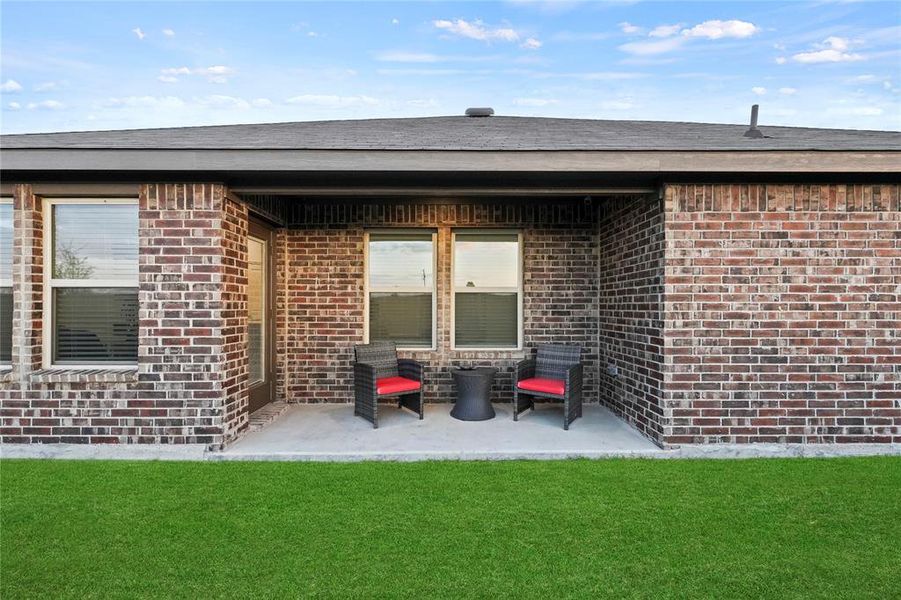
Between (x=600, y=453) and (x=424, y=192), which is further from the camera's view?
(x=424, y=192)

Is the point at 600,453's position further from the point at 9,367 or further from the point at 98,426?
the point at 9,367

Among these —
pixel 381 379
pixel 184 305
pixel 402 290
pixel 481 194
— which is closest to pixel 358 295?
pixel 402 290

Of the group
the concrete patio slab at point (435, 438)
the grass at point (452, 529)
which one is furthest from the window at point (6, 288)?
the concrete patio slab at point (435, 438)

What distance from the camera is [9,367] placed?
4.39 m

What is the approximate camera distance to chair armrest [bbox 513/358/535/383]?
527 centimetres

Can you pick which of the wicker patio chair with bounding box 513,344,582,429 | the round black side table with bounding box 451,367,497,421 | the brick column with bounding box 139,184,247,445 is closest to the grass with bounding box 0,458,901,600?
the brick column with bounding box 139,184,247,445

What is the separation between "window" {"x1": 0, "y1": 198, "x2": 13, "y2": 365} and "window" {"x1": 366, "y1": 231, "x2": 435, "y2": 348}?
3626mm

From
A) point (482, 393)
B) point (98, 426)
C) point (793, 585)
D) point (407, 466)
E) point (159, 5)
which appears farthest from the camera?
point (159, 5)

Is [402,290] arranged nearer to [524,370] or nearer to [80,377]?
[524,370]

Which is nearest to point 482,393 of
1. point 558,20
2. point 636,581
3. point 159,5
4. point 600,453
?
point 600,453

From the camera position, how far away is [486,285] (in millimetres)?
→ 6188

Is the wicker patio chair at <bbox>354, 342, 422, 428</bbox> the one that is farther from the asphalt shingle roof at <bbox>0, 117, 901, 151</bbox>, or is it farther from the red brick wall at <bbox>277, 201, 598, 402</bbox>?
the asphalt shingle roof at <bbox>0, 117, 901, 151</bbox>

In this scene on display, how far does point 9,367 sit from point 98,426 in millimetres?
1122

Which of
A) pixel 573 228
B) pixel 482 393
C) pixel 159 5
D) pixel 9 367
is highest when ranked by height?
pixel 159 5
